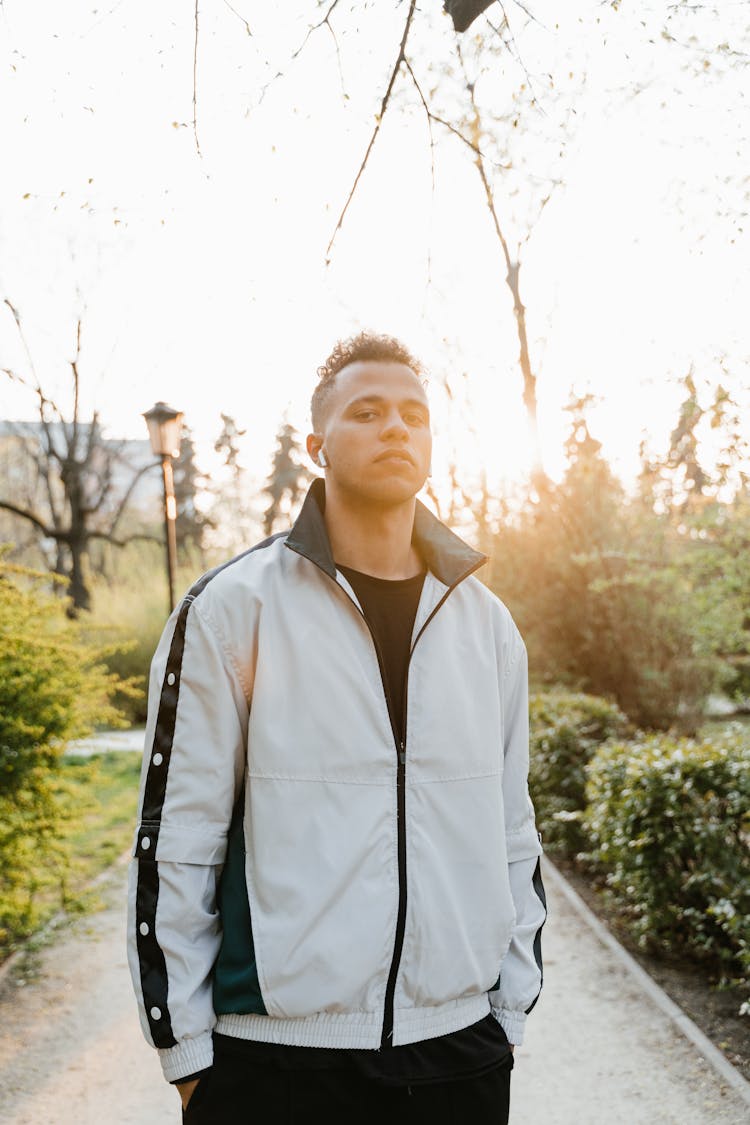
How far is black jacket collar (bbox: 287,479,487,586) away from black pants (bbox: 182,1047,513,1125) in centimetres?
101

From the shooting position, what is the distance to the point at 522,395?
47.1 feet

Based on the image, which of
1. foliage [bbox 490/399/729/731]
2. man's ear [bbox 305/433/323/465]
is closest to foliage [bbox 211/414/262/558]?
foliage [bbox 490/399/729/731]

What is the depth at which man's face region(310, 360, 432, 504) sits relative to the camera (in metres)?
2.17

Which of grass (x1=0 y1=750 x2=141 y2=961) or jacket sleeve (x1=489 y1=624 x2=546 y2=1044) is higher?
jacket sleeve (x1=489 y1=624 x2=546 y2=1044)

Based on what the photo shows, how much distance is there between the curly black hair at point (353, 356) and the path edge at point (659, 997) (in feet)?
10.5

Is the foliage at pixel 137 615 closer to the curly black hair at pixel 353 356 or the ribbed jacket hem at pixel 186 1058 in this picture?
the curly black hair at pixel 353 356

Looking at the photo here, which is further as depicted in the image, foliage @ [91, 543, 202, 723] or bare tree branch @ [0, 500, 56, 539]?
bare tree branch @ [0, 500, 56, 539]

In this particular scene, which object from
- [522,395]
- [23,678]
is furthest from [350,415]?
[522,395]

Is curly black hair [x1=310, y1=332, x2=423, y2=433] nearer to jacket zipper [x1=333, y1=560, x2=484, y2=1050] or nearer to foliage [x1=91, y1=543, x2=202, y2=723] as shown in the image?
jacket zipper [x1=333, y1=560, x2=484, y2=1050]

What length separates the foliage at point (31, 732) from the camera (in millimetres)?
5070

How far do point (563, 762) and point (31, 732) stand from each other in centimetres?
448

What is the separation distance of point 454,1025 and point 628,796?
11.8ft

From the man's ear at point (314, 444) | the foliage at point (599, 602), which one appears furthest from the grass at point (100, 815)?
the foliage at point (599, 602)

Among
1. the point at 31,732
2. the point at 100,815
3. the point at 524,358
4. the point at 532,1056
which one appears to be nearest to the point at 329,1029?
the point at 532,1056
